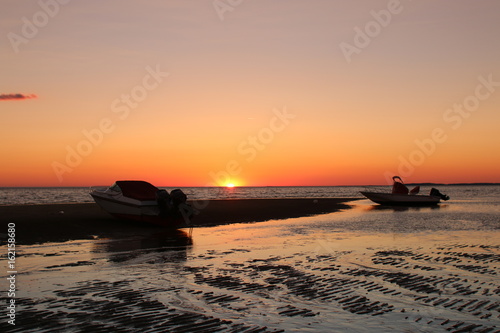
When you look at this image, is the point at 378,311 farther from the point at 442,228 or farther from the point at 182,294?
the point at 442,228

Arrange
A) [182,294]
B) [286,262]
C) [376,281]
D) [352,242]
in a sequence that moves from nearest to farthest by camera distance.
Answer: [182,294]
[376,281]
[286,262]
[352,242]

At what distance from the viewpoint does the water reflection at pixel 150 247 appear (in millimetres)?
15711

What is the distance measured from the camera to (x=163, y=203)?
24.6 metres

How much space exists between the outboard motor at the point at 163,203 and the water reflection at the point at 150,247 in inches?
Answer: 73.1

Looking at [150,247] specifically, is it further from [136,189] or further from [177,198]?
[136,189]

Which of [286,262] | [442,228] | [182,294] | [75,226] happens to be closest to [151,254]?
[286,262]

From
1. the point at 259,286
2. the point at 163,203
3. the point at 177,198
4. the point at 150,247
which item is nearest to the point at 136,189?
the point at 163,203

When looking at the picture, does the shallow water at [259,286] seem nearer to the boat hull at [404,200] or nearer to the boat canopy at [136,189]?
the boat canopy at [136,189]

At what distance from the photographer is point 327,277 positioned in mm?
12406

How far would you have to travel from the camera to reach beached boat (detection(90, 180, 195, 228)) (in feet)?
80.6

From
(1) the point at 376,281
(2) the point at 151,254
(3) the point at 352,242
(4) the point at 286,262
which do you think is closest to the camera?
(1) the point at 376,281

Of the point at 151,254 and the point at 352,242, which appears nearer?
the point at 151,254

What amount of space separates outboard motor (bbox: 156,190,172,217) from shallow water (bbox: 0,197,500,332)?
13.4 ft

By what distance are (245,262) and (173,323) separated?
6931 mm
